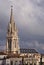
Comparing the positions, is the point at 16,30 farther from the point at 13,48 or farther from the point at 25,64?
the point at 25,64

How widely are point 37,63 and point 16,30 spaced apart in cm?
2835

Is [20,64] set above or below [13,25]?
below

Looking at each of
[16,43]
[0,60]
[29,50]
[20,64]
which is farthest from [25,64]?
[29,50]

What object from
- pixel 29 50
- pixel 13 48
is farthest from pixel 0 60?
pixel 29 50

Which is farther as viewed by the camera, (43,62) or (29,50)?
(29,50)

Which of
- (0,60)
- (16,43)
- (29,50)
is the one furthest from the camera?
(29,50)

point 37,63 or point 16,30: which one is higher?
point 16,30

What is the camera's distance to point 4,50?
378ft

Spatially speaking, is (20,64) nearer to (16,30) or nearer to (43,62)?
(43,62)

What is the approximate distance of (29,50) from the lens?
446 feet

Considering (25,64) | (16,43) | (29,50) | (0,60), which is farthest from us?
(29,50)

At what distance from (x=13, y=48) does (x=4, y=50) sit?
571 cm

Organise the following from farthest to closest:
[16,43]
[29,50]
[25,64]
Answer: [29,50]
[16,43]
[25,64]

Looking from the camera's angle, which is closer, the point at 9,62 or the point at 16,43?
the point at 9,62
